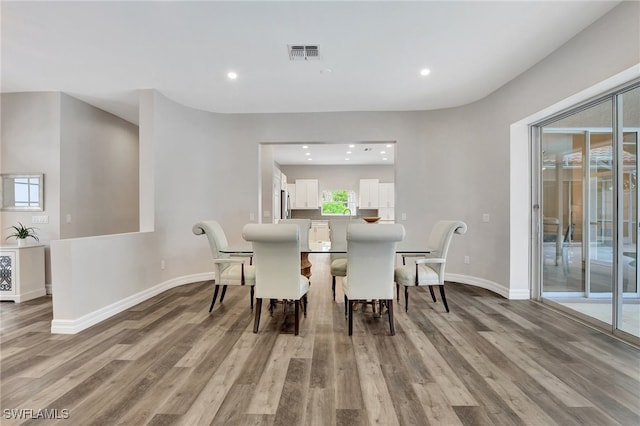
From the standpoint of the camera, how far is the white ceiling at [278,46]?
2281 millimetres

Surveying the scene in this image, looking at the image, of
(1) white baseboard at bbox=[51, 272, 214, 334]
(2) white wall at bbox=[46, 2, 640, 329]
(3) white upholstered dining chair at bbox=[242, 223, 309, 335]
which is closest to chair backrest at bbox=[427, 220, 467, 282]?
(2) white wall at bbox=[46, 2, 640, 329]

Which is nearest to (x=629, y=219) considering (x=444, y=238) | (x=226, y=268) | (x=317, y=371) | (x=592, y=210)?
(x=592, y=210)

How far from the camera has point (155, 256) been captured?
3.89 m

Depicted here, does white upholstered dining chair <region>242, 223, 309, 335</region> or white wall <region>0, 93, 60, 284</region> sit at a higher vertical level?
white wall <region>0, 93, 60, 284</region>

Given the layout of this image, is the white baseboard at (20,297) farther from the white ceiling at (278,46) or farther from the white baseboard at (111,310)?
the white ceiling at (278,46)

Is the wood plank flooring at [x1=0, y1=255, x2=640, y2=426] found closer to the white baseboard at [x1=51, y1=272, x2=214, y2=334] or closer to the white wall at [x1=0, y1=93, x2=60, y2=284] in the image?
the white baseboard at [x1=51, y1=272, x2=214, y2=334]

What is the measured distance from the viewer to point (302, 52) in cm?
287

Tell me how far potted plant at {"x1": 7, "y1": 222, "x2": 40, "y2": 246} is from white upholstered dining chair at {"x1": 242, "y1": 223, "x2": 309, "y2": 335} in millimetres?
3360

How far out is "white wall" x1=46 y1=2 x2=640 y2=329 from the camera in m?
3.66

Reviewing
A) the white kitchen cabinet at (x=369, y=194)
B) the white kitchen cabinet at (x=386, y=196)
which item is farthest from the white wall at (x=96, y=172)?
the white kitchen cabinet at (x=386, y=196)

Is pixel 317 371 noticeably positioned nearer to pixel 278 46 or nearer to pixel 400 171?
pixel 278 46

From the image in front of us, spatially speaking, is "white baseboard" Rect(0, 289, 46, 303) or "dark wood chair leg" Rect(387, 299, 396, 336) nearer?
"dark wood chair leg" Rect(387, 299, 396, 336)

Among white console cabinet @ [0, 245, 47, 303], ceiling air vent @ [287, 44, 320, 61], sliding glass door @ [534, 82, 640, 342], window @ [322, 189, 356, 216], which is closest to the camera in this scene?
sliding glass door @ [534, 82, 640, 342]

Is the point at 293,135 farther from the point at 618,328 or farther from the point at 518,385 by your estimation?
the point at 618,328
